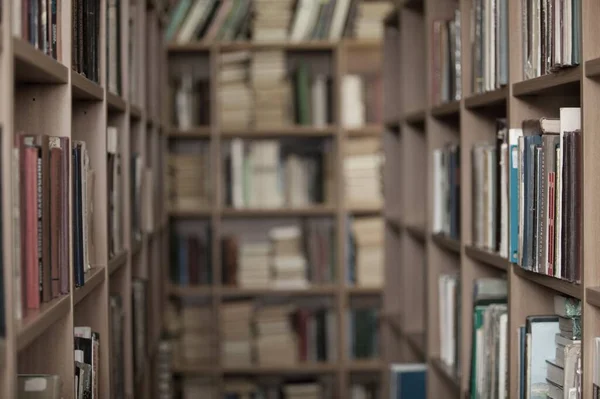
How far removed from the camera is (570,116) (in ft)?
5.62

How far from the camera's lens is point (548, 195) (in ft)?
5.75

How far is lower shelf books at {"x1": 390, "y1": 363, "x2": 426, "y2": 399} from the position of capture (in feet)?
10.1

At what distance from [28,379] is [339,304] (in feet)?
9.69

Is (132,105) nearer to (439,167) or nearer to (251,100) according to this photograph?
(439,167)

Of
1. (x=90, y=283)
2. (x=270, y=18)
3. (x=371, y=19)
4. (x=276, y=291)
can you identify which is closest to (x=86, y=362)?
(x=90, y=283)

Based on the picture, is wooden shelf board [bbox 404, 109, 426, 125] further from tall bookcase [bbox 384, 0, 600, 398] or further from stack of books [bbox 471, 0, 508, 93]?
stack of books [bbox 471, 0, 508, 93]

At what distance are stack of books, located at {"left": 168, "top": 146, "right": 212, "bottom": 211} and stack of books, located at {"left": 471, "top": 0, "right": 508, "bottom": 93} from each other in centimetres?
224

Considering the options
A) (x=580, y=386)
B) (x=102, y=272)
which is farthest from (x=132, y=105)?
(x=580, y=386)

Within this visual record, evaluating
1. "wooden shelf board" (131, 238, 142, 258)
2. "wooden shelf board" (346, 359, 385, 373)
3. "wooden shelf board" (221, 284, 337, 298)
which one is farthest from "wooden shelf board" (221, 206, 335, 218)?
"wooden shelf board" (131, 238, 142, 258)

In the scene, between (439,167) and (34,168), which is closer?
(34,168)

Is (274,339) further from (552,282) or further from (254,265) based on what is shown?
(552,282)

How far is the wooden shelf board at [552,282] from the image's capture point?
5.40ft

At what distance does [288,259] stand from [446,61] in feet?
6.28

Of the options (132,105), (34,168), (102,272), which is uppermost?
(132,105)
